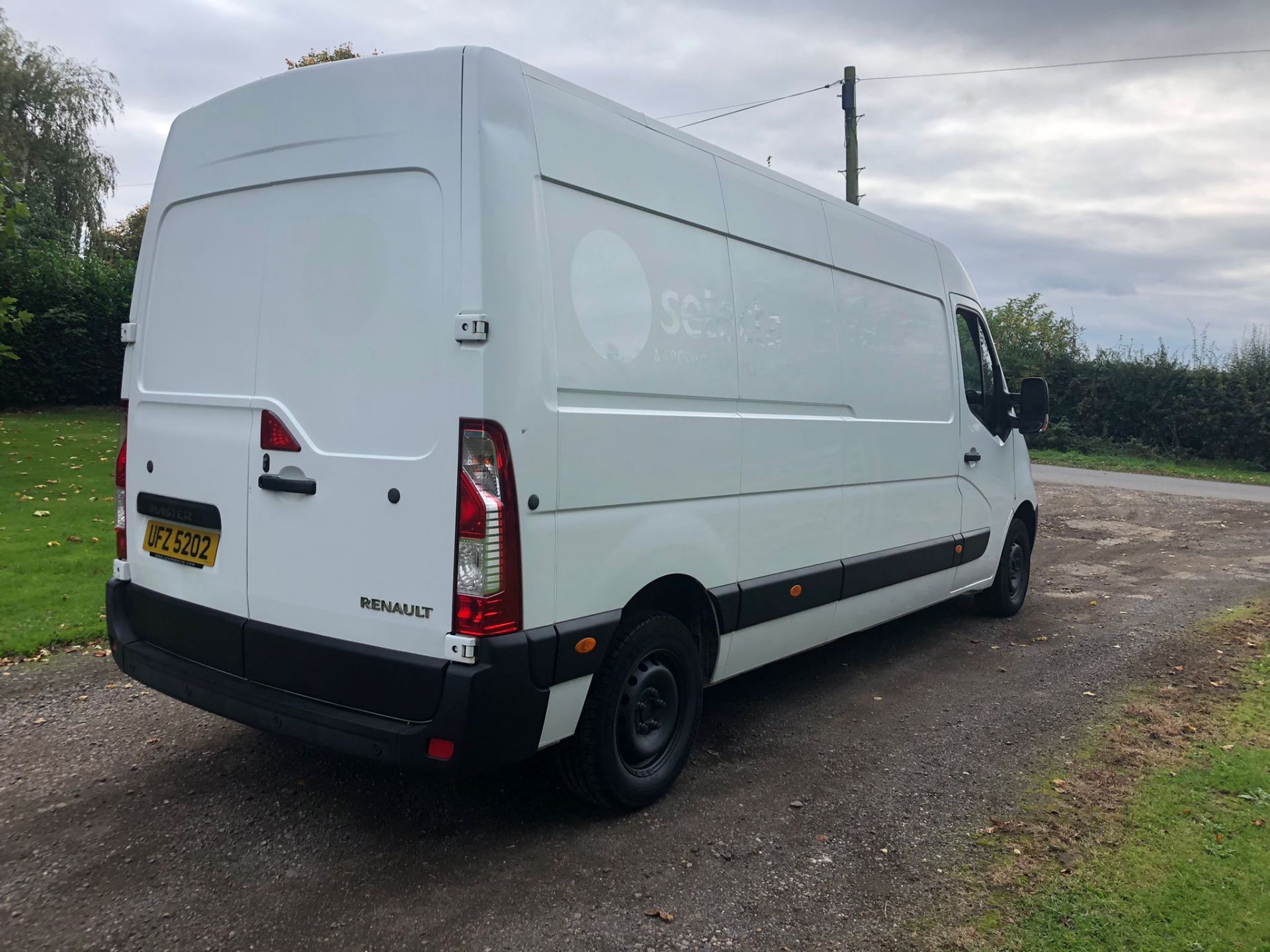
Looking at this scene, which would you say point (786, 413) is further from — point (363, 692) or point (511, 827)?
point (363, 692)

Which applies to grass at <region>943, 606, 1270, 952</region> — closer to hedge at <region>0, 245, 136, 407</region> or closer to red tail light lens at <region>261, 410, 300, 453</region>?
red tail light lens at <region>261, 410, 300, 453</region>

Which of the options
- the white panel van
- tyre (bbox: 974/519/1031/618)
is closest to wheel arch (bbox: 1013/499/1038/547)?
tyre (bbox: 974/519/1031/618)

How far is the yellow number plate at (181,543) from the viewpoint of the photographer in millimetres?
3623

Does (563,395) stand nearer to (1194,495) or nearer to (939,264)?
(939,264)

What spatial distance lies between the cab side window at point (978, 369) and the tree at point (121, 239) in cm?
2758

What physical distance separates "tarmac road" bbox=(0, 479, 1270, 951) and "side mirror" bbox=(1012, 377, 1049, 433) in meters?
1.97

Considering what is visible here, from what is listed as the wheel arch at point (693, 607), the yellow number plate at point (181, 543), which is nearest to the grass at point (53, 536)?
the yellow number plate at point (181, 543)

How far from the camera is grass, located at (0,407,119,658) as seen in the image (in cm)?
618

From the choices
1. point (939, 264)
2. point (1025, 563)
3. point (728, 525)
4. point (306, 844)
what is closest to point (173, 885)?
point (306, 844)

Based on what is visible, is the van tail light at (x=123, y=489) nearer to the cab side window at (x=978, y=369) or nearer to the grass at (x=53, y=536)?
the grass at (x=53, y=536)

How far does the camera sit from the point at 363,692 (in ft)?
10.5

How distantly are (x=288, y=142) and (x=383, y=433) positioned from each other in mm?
1189

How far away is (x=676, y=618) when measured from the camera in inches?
158

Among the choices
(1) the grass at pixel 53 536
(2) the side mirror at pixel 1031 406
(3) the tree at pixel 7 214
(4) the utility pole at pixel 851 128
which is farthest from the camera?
(4) the utility pole at pixel 851 128
